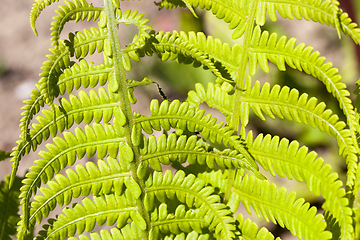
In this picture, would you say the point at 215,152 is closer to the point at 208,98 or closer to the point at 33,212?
the point at 208,98

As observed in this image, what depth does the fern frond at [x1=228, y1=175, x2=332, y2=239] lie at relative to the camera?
953 millimetres

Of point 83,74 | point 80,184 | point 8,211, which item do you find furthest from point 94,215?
point 8,211

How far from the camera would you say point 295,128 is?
297 centimetres

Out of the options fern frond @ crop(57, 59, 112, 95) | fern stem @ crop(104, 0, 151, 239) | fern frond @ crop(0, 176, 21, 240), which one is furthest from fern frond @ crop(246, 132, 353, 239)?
fern frond @ crop(0, 176, 21, 240)

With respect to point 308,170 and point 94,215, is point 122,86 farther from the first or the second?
point 308,170

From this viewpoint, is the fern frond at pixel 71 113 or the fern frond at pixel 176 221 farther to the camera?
the fern frond at pixel 176 221

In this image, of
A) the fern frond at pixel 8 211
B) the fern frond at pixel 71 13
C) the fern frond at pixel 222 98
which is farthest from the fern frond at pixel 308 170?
the fern frond at pixel 8 211

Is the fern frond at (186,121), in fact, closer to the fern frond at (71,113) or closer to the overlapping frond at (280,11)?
the fern frond at (71,113)

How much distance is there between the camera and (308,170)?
38.7 inches

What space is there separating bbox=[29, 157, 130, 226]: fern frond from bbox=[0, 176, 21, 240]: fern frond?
1.38 ft

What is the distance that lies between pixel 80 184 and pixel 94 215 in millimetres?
110

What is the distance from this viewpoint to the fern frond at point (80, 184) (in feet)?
3.12

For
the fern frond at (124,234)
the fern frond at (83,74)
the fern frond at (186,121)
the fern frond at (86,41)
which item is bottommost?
the fern frond at (124,234)

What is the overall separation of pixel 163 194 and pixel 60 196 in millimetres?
Answer: 307
